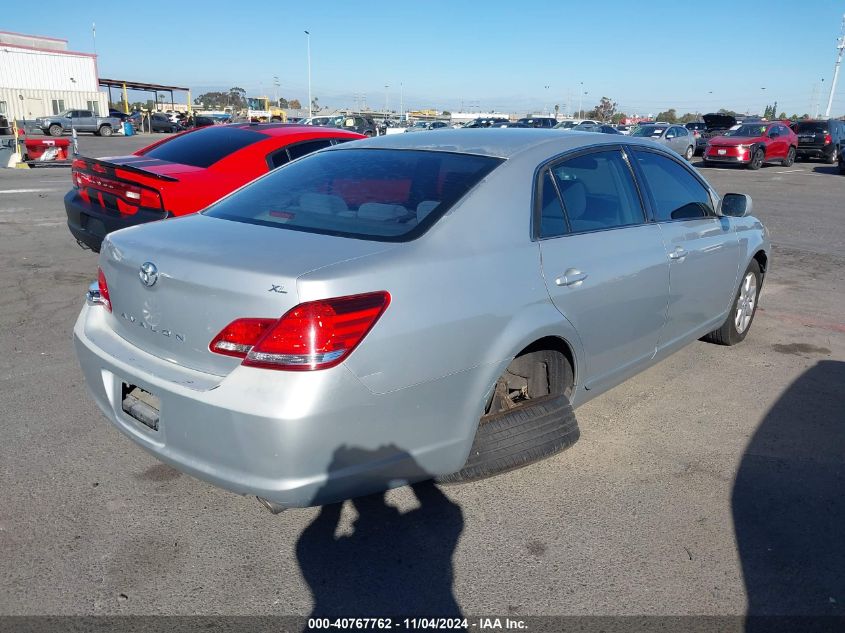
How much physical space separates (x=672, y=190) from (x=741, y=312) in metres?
1.55

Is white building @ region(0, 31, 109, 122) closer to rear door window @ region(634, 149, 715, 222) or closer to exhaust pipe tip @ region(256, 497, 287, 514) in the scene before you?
rear door window @ region(634, 149, 715, 222)

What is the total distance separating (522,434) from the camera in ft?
9.84

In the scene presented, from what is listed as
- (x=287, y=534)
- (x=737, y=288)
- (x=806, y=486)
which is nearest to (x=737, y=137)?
(x=737, y=288)

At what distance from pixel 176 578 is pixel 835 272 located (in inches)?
327

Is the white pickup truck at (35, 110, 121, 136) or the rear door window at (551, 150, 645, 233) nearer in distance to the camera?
the rear door window at (551, 150, 645, 233)

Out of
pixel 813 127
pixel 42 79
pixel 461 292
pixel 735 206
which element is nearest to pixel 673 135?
pixel 813 127

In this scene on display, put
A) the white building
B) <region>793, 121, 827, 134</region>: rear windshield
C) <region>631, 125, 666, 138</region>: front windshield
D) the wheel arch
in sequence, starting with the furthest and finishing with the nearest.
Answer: the white building
<region>793, 121, 827, 134</region>: rear windshield
<region>631, 125, 666, 138</region>: front windshield
the wheel arch

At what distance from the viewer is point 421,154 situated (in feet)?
11.3

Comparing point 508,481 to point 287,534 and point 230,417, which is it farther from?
point 230,417

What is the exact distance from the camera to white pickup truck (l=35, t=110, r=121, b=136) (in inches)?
1625

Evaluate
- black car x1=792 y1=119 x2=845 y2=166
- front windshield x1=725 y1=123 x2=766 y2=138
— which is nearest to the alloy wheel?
front windshield x1=725 y1=123 x2=766 y2=138

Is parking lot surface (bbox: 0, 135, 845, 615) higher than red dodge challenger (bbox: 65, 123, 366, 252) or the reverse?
the reverse

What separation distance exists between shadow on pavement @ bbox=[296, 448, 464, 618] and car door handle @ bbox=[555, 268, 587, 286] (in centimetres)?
112

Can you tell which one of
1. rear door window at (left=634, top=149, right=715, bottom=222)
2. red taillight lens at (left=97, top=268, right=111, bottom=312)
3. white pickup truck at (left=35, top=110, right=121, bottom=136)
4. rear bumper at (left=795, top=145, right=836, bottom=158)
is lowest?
white pickup truck at (left=35, top=110, right=121, bottom=136)
